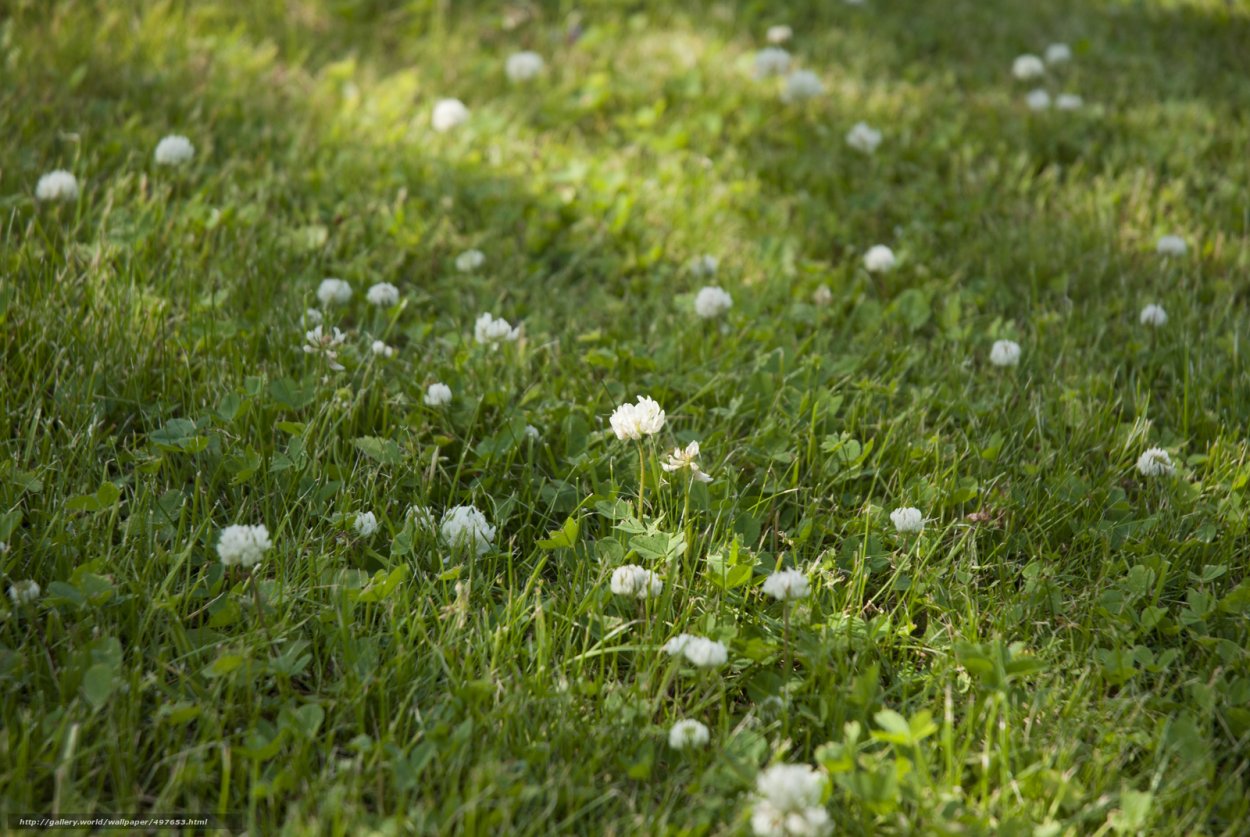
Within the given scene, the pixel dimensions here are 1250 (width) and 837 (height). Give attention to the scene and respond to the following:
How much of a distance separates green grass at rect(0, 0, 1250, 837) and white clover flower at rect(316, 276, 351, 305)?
108 mm

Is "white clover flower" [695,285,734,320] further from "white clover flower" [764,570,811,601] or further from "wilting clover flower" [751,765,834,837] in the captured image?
"wilting clover flower" [751,765,834,837]

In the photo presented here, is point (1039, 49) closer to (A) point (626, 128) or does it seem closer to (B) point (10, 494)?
(A) point (626, 128)

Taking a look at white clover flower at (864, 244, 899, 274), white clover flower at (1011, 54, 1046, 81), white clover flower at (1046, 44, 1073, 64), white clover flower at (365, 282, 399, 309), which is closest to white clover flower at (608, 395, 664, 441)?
white clover flower at (365, 282, 399, 309)

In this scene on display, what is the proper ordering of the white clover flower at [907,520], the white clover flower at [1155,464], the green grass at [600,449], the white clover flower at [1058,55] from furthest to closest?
the white clover flower at [1058,55], the white clover flower at [1155,464], the white clover flower at [907,520], the green grass at [600,449]

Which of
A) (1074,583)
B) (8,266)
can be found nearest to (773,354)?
(1074,583)

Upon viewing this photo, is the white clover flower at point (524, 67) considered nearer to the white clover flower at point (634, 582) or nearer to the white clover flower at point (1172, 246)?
the white clover flower at point (1172, 246)

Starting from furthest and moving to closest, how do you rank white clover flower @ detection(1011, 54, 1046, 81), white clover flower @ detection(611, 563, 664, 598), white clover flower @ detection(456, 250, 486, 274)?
white clover flower @ detection(1011, 54, 1046, 81) → white clover flower @ detection(456, 250, 486, 274) → white clover flower @ detection(611, 563, 664, 598)

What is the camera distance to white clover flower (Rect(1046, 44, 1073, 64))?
490 cm

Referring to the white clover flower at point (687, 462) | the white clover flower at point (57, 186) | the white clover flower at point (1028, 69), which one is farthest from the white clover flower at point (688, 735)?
the white clover flower at point (1028, 69)

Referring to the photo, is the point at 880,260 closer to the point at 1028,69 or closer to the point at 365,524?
the point at 365,524

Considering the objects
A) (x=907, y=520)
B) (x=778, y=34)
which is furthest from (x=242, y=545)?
(x=778, y=34)

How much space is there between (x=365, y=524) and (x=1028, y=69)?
3982 mm

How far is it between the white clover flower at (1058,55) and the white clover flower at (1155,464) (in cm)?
321

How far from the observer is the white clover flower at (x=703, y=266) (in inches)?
128
